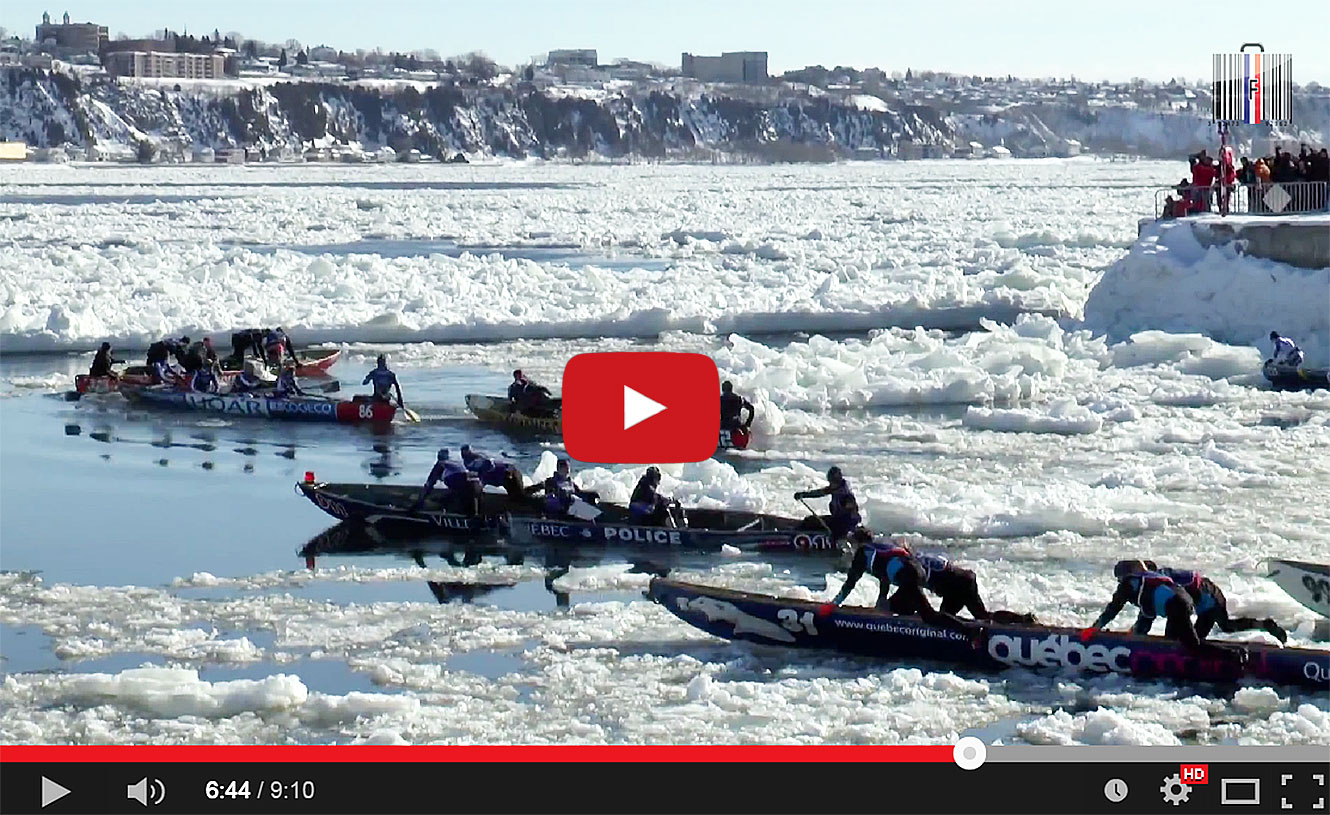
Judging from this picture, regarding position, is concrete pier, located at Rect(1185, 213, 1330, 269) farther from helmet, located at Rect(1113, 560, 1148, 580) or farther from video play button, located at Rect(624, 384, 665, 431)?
video play button, located at Rect(624, 384, 665, 431)

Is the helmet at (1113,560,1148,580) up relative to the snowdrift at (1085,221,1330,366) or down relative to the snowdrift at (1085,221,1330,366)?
down

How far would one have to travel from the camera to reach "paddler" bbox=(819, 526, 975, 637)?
45.9ft

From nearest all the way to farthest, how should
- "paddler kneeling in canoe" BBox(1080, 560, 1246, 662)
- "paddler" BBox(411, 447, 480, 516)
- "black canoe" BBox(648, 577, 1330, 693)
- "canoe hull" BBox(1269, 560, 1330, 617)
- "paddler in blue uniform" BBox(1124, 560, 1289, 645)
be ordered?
"black canoe" BBox(648, 577, 1330, 693) < "paddler kneeling in canoe" BBox(1080, 560, 1246, 662) < "paddler in blue uniform" BBox(1124, 560, 1289, 645) < "canoe hull" BBox(1269, 560, 1330, 617) < "paddler" BBox(411, 447, 480, 516)

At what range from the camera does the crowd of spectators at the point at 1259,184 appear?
36.3 metres

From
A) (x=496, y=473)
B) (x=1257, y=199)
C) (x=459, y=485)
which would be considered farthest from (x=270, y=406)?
(x=1257, y=199)

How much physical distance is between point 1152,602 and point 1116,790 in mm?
7852

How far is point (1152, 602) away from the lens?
533 inches

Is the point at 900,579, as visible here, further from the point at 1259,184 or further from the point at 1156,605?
the point at 1259,184

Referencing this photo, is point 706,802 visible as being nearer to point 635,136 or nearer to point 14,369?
point 14,369

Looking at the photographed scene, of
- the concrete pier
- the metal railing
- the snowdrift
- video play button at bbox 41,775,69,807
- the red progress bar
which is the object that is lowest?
video play button at bbox 41,775,69,807

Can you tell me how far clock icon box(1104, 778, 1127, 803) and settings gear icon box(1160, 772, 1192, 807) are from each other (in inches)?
4.9

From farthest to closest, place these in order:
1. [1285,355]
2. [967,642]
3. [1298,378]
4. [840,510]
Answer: [1285,355] < [1298,378] < [840,510] < [967,642]

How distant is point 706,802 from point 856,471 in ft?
54.3

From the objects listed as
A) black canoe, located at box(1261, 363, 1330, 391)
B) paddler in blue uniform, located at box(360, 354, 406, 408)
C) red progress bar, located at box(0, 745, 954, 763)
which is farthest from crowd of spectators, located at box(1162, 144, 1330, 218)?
red progress bar, located at box(0, 745, 954, 763)
